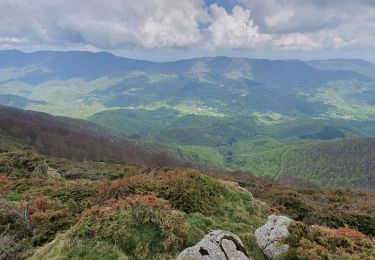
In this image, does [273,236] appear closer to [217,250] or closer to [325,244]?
[325,244]

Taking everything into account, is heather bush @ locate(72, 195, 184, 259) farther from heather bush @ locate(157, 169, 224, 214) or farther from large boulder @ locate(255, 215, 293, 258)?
large boulder @ locate(255, 215, 293, 258)

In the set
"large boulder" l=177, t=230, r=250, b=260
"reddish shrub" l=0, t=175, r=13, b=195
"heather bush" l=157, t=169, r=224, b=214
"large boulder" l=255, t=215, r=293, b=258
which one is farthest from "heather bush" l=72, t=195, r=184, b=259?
"reddish shrub" l=0, t=175, r=13, b=195

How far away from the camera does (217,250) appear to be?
16328 mm

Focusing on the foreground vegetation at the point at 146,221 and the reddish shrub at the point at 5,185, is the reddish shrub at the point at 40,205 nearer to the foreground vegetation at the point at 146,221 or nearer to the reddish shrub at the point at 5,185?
the foreground vegetation at the point at 146,221

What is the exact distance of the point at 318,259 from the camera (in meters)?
16.3

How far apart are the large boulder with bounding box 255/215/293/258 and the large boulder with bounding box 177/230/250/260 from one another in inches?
87.2

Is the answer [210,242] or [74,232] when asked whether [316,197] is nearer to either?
[210,242]

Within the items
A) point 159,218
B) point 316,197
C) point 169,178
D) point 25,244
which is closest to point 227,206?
point 169,178

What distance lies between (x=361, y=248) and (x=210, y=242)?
787cm

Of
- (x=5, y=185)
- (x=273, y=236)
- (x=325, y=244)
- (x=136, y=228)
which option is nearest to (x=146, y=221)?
(x=136, y=228)

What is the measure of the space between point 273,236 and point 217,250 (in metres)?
4.36

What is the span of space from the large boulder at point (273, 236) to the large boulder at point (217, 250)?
2215mm

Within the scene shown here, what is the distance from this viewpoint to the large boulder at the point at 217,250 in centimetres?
1611

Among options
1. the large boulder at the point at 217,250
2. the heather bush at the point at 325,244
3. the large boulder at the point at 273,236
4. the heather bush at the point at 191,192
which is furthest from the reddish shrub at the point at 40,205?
the heather bush at the point at 325,244
